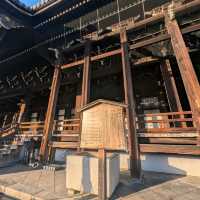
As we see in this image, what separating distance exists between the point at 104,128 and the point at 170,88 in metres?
5.11

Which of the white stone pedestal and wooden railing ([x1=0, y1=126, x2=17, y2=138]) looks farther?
wooden railing ([x1=0, y1=126, x2=17, y2=138])

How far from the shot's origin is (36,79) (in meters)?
13.6

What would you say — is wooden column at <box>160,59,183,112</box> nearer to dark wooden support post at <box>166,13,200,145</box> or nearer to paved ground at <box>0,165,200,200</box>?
dark wooden support post at <box>166,13,200,145</box>

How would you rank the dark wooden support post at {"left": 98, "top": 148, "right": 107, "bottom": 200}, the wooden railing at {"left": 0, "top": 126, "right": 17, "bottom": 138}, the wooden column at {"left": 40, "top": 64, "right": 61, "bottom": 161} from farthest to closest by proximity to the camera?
the wooden railing at {"left": 0, "top": 126, "right": 17, "bottom": 138}, the wooden column at {"left": 40, "top": 64, "right": 61, "bottom": 161}, the dark wooden support post at {"left": 98, "top": 148, "right": 107, "bottom": 200}

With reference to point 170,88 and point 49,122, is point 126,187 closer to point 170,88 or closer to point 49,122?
point 49,122

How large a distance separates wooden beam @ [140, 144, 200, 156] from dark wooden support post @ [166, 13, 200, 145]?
673 mm

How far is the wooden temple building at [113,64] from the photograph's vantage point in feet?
19.9

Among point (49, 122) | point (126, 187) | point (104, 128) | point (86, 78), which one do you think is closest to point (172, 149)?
point (126, 187)

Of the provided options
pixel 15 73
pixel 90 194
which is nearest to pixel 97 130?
pixel 90 194

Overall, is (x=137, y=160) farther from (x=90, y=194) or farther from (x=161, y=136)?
(x=90, y=194)

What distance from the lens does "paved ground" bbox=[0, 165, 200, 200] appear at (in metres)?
4.21

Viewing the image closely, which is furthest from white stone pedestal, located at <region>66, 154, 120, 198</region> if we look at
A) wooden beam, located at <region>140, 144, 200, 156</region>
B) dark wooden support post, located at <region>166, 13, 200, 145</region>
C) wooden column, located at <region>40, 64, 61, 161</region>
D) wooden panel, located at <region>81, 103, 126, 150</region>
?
wooden column, located at <region>40, 64, 61, 161</region>

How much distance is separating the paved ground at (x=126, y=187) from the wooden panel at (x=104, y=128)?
1.31m

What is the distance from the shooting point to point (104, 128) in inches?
173
